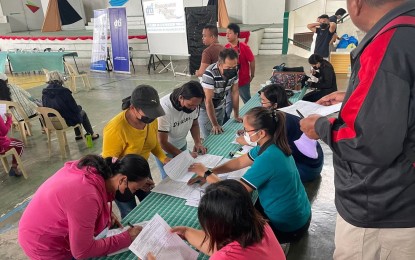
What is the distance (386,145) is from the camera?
37.0 inches

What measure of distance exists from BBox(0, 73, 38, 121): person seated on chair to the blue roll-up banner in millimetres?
4374

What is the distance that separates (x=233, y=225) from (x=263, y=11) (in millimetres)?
12345

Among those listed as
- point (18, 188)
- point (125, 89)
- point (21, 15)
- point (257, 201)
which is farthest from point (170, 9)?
point (21, 15)

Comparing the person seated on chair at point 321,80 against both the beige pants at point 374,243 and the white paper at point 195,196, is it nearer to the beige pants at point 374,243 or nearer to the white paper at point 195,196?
the white paper at point 195,196

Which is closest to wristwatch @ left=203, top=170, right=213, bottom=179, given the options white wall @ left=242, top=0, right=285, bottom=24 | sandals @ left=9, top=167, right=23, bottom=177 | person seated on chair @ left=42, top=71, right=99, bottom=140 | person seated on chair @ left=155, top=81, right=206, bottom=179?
person seated on chair @ left=155, top=81, right=206, bottom=179

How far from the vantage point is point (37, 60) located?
851 cm

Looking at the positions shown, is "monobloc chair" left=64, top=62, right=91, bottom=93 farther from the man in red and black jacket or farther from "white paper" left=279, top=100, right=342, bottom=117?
the man in red and black jacket

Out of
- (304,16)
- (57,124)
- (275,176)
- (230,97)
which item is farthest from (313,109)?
(304,16)

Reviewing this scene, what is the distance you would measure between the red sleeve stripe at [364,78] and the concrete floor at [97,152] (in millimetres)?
1656

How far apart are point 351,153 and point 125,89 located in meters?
7.11

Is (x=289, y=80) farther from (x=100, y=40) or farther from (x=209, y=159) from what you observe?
(x=100, y=40)

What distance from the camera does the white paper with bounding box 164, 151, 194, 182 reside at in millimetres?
2051

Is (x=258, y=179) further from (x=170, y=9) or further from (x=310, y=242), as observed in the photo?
(x=170, y=9)

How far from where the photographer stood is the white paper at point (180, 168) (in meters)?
2.05
